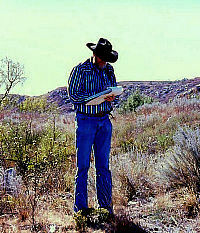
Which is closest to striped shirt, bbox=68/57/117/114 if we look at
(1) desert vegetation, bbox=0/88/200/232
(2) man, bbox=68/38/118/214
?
(2) man, bbox=68/38/118/214

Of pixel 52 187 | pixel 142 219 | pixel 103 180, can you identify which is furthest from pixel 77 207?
pixel 52 187

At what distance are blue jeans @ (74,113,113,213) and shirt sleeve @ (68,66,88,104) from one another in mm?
205

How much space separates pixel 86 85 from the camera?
12.4 ft

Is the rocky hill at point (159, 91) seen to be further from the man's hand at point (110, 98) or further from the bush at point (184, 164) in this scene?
the man's hand at point (110, 98)

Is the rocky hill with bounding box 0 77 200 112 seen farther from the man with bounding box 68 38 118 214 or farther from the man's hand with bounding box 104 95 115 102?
the man's hand with bounding box 104 95 115 102

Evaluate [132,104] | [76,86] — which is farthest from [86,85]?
[132,104]

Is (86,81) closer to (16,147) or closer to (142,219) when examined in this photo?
(142,219)

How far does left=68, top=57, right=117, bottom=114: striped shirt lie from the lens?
370 cm

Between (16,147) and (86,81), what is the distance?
3029mm

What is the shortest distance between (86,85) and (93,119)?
353 mm

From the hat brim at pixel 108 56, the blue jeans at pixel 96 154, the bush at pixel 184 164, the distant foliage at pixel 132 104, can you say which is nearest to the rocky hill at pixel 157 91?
the distant foliage at pixel 132 104

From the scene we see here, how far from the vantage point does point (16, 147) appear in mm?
6375

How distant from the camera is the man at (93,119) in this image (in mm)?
3724

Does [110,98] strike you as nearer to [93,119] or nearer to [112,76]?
Result: [93,119]
